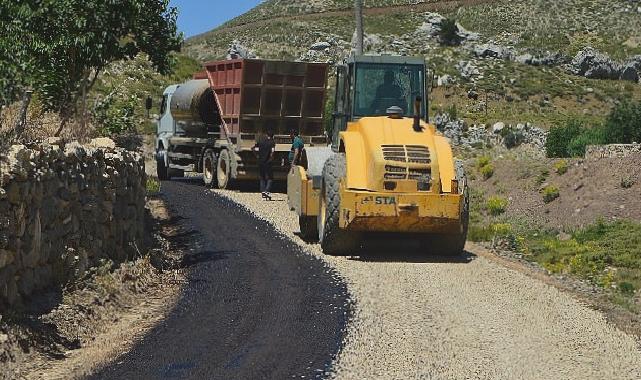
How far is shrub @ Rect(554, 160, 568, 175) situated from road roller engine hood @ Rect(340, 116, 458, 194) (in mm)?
11302

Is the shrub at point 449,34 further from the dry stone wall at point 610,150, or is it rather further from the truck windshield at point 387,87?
the truck windshield at point 387,87

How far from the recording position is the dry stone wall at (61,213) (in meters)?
8.49

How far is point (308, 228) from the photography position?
15938mm

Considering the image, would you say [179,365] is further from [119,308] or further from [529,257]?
[529,257]

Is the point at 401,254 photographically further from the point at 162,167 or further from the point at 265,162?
the point at 162,167

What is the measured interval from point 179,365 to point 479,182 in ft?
67.8

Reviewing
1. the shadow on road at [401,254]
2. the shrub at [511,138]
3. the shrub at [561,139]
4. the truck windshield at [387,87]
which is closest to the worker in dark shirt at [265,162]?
the shadow on road at [401,254]

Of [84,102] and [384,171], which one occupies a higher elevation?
[84,102]

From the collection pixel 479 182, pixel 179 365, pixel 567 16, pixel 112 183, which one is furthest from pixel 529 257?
pixel 567 16

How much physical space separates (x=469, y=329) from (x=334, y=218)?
4638 millimetres

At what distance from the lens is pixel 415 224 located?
44.6 feet

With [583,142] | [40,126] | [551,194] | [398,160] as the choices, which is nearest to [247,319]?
[398,160]

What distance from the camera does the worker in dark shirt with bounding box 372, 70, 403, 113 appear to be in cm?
1530

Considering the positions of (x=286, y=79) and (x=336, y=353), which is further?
(x=286, y=79)
